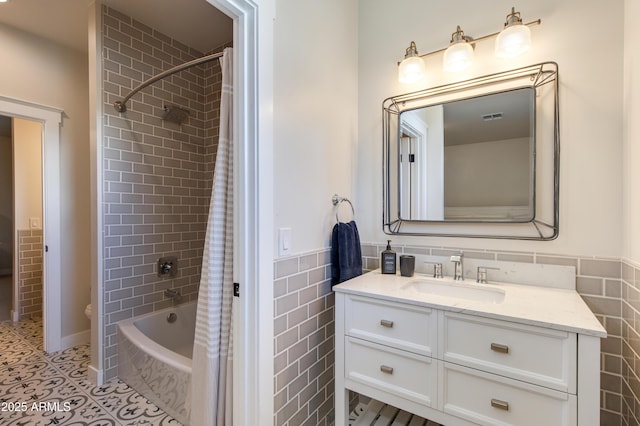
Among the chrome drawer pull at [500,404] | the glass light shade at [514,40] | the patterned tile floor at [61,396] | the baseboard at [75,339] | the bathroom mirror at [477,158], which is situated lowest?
the patterned tile floor at [61,396]

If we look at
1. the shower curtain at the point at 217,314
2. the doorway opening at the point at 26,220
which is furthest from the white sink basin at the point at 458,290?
the doorway opening at the point at 26,220

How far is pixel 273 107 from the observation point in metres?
1.25

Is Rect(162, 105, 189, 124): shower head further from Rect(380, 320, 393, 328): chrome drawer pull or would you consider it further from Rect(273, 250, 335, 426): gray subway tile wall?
Rect(380, 320, 393, 328): chrome drawer pull

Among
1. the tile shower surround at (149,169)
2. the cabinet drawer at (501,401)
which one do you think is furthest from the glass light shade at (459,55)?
the tile shower surround at (149,169)

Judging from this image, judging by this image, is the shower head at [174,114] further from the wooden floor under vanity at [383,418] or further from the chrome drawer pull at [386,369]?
the wooden floor under vanity at [383,418]

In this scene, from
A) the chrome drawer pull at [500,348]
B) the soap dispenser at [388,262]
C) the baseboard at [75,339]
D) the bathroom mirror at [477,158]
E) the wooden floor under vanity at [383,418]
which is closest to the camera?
the chrome drawer pull at [500,348]

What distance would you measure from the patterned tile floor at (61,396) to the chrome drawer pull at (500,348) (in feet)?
5.82

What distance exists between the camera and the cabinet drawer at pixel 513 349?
965mm

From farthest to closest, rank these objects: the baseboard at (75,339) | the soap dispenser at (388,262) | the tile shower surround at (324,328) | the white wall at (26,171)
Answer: the white wall at (26,171) → the baseboard at (75,339) → the soap dispenser at (388,262) → the tile shower surround at (324,328)

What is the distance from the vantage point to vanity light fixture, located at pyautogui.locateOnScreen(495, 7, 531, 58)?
1.33 meters

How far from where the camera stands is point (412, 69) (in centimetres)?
162

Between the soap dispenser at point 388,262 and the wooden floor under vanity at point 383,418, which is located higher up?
the soap dispenser at point 388,262

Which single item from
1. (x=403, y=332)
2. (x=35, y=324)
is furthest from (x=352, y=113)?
(x=35, y=324)

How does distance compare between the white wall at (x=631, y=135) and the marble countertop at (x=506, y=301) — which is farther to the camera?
the white wall at (x=631, y=135)
